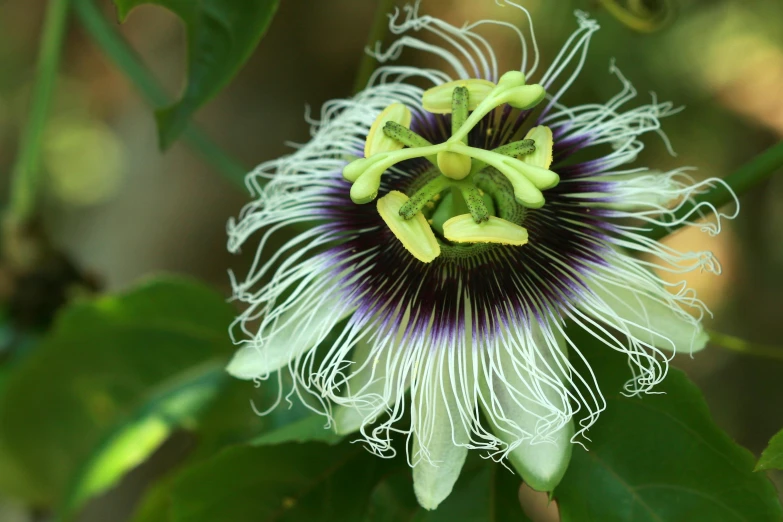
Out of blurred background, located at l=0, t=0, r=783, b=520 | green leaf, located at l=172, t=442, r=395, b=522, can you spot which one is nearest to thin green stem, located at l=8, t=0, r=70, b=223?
blurred background, located at l=0, t=0, r=783, b=520

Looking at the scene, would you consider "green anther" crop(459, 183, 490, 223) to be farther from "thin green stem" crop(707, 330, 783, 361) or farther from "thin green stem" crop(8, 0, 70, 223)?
"thin green stem" crop(8, 0, 70, 223)

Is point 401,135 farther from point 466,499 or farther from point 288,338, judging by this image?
point 466,499

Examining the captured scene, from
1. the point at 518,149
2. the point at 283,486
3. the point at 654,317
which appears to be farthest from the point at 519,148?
the point at 283,486

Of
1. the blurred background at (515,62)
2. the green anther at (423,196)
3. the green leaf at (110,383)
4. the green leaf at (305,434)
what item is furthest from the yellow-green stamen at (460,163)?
the blurred background at (515,62)

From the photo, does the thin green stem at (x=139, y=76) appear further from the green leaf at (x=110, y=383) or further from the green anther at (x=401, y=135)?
the green anther at (x=401, y=135)

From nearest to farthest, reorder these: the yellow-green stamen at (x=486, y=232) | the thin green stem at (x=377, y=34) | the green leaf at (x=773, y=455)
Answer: the green leaf at (x=773, y=455) < the yellow-green stamen at (x=486, y=232) < the thin green stem at (x=377, y=34)

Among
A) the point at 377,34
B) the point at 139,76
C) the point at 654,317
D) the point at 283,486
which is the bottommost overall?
the point at 283,486
